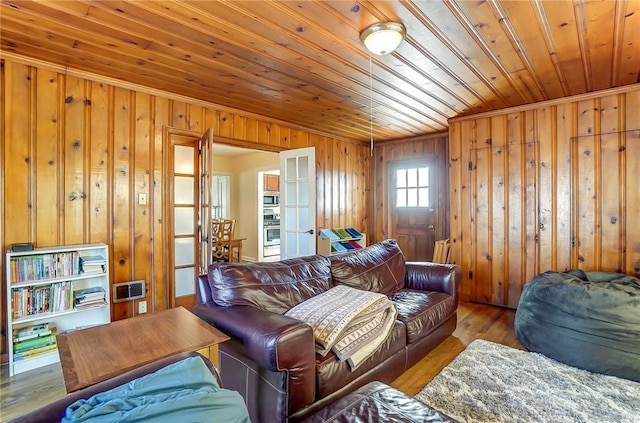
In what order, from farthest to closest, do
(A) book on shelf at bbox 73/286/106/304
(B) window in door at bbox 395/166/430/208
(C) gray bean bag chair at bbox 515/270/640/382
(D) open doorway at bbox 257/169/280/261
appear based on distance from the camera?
(D) open doorway at bbox 257/169/280/261 → (B) window in door at bbox 395/166/430/208 → (A) book on shelf at bbox 73/286/106/304 → (C) gray bean bag chair at bbox 515/270/640/382

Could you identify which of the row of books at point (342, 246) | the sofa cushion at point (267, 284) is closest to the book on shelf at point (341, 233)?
the row of books at point (342, 246)

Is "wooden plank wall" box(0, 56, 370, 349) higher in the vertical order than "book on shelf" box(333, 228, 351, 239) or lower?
higher

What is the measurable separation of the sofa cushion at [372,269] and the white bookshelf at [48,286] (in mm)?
2003

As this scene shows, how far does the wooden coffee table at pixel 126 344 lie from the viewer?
1092mm

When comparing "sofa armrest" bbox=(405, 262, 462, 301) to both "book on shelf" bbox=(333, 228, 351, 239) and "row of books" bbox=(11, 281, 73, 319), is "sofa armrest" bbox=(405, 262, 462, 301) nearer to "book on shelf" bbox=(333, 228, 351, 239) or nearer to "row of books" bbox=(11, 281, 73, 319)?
"book on shelf" bbox=(333, 228, 351, 239)

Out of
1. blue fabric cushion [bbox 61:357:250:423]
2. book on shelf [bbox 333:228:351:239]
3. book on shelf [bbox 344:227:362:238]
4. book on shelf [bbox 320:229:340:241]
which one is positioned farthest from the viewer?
book on shelf [bbox 344:227:362:238]

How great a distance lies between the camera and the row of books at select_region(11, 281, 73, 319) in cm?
232

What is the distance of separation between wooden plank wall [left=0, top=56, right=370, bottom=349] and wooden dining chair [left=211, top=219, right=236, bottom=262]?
2667 mm

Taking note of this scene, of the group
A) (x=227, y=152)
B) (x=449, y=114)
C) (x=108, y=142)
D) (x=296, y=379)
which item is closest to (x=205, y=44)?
(x=108, y=142)

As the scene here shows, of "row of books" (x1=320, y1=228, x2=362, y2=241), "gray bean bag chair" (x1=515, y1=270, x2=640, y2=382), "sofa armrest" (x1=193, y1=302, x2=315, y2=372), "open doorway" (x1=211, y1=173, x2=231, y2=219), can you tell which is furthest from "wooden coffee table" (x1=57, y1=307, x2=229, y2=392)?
"open doorway" (x1=211, y1=173, x2=231, y2=219)

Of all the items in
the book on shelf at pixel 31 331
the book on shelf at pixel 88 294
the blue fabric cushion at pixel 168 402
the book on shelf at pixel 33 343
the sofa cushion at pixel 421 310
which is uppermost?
the blue fabric cushion at pixel 168 402

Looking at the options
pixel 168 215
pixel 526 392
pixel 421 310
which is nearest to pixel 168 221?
pixel 168 215

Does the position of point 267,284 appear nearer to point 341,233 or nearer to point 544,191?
point 341,233

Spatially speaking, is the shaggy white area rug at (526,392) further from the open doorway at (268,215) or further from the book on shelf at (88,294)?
the open doorway at (268,215)
